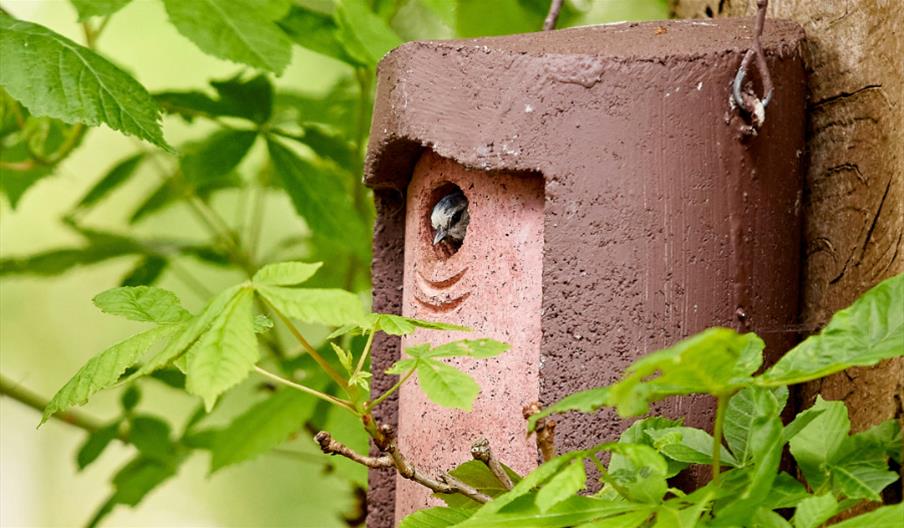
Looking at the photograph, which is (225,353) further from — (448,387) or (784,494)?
(784,494)

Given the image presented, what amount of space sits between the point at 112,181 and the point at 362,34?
75 centimetres

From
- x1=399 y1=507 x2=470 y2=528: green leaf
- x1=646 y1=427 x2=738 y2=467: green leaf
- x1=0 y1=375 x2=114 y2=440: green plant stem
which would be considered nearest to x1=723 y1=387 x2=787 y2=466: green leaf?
x1=646 y1=427 x2=738 y2=467: green leaf

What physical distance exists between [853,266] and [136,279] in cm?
120

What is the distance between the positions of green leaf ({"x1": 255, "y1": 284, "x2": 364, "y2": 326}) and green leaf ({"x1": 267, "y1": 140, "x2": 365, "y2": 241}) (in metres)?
0.76

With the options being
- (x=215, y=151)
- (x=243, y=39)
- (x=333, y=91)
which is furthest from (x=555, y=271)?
(x=333, y=91)

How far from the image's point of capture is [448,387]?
31.2 inches

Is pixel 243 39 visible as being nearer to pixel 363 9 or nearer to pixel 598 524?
pixel 363 9

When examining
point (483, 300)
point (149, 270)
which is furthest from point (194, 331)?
point (149, 270)

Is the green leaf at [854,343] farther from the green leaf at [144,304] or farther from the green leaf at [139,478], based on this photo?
the green leaf at [139,478]

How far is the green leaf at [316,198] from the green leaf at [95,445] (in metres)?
0.63

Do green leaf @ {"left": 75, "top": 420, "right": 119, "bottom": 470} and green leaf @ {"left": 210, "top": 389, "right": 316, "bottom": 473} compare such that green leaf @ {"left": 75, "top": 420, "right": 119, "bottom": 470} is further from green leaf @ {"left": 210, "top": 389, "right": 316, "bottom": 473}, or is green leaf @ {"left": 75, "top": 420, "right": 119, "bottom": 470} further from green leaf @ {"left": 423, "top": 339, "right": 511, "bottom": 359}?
green leaf @ {"left": 423, "top": 339, "right": 511, "bottom": 359}

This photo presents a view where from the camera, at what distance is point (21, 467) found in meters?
2.68

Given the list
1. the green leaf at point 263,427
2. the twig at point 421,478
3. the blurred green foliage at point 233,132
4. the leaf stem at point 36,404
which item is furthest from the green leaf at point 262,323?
the leaf stem at point 36,404

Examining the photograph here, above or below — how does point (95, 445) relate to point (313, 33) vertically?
below
